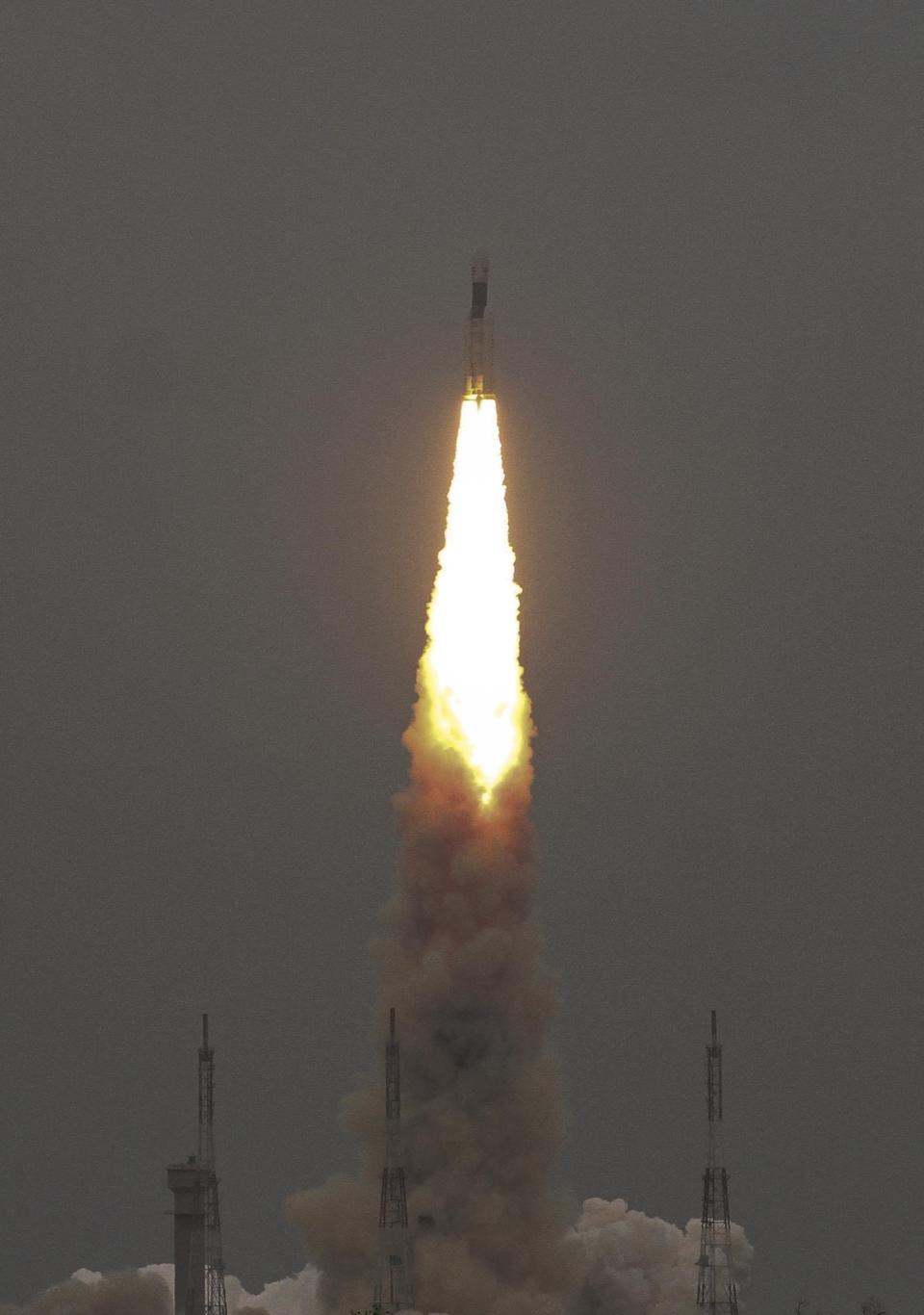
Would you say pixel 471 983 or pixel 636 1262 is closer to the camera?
pixel 471 983

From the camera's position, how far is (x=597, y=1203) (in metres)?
153

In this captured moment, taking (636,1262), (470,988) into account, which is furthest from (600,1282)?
(470,988)

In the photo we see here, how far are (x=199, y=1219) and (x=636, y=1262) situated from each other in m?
12.3

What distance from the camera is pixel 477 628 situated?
142 metres

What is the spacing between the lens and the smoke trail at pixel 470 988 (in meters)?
139

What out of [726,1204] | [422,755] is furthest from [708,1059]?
[422,755]

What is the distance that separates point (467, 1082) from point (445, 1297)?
5.66 meters

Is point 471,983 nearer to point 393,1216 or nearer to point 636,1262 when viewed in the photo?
point 393,1216

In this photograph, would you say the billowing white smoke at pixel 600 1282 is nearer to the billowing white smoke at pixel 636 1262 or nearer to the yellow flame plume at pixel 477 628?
the billowing white smoke at pixel 636 1262

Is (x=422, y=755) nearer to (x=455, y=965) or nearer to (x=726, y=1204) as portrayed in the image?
(x=455, y=965)

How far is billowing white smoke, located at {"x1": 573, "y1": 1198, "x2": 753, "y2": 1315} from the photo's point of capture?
148 m

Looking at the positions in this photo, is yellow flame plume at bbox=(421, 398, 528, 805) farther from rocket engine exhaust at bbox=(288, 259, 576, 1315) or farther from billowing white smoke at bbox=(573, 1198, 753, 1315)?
billowing white smoke at bbox=(573, 1198, 753, 1315)

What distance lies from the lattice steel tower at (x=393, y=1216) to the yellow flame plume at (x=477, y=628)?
7.97 metres

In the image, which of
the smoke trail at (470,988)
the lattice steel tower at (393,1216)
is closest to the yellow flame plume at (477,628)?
the smoke trail at (470,988)
